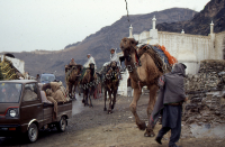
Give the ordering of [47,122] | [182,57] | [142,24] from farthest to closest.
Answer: [142,24], [182,57], [47,122]

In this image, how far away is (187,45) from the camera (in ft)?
89.3

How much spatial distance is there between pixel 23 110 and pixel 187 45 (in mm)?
23198

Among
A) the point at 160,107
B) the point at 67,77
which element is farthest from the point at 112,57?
the point at 160,107

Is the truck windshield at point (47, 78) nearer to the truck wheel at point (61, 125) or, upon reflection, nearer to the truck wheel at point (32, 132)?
the truck wheel at point (61, 125)

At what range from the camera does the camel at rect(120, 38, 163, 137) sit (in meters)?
7.38

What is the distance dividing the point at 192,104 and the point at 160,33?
58.6 ft

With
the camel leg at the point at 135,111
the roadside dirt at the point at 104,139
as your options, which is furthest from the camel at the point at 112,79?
the camel leg at the point at 135,111

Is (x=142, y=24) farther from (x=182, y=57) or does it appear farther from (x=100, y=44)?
(x=182, y=57)

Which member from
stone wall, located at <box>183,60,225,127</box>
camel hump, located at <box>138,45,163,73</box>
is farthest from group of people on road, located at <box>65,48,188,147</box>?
camel hump, located at <box>138,45,163,73</box>

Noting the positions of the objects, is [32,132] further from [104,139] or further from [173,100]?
[173,100]

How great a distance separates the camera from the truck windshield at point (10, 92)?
7.10 metres

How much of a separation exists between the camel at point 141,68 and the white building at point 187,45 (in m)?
16.3

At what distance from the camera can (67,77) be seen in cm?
1923

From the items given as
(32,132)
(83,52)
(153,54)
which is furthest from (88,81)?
(83,52)
